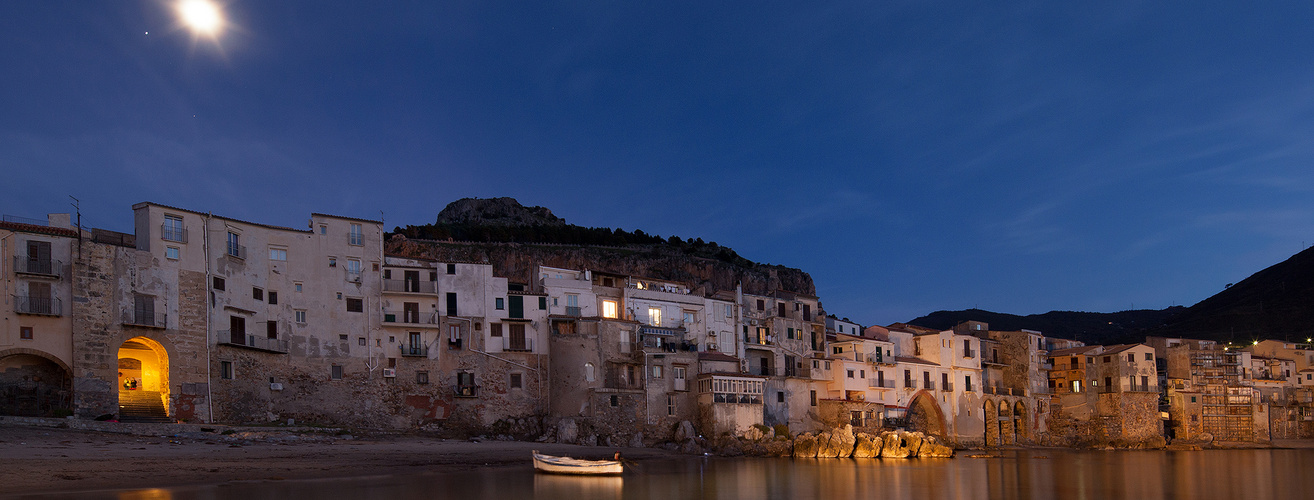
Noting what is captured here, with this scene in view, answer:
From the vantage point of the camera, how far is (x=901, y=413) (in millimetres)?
67438

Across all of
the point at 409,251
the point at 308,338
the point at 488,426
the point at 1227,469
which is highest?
the point at 409,251

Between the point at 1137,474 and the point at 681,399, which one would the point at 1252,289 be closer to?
the point at 1137,474

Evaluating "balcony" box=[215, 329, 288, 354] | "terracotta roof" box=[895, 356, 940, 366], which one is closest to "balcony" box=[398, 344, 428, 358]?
"balcony" box=[215, 329, 288, 354]

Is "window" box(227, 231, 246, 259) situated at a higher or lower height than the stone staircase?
higher

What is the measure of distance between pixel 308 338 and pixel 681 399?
852 inches

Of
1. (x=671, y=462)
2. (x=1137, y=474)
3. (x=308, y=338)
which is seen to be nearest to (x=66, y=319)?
(x=308, y=338)

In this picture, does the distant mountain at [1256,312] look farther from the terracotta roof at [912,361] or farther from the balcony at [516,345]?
the balcony at [516,345]

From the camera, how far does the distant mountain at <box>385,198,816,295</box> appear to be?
104m

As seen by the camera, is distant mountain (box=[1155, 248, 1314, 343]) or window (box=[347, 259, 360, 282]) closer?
window (box=[347, 259, 360, 282])

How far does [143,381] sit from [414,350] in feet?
44.1

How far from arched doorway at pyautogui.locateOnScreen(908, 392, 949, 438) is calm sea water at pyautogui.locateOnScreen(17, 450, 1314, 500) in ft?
45.0

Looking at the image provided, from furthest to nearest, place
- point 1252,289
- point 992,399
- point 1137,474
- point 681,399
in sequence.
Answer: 1. point 1252,289
2. point 992,399
3. point 681,399
4. point 1137,474

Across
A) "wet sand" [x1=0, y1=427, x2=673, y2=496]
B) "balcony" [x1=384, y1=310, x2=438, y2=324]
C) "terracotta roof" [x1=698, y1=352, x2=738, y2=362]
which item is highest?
"balcony" [x1=384, y1=310, x2=438, y2=324]

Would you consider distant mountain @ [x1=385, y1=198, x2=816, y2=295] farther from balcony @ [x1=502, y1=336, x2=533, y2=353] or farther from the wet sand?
the wet sand
